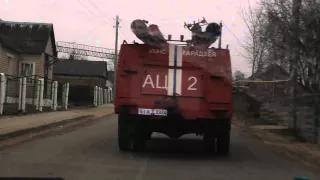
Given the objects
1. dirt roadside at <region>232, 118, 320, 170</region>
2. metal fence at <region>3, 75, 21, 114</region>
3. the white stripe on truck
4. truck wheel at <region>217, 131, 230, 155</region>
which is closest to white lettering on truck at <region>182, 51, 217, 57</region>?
the white stripe on truck

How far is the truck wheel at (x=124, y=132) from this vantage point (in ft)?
32.4

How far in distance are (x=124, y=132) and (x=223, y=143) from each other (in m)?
2.49

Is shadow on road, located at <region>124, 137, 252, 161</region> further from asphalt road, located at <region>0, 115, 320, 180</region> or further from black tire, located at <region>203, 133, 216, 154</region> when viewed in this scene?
black tire, located at <region>203, 133, 216, 154</region>

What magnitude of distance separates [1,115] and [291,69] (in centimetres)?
1293

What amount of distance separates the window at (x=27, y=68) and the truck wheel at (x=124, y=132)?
23.9 meters

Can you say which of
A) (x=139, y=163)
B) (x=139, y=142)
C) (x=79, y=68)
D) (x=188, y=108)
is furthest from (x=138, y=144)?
(x=79, y=68)

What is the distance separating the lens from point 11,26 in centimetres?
3425

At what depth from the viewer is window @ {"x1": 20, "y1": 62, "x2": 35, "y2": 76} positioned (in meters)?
32.5

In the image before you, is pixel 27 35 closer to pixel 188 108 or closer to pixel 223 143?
pixel 223 143

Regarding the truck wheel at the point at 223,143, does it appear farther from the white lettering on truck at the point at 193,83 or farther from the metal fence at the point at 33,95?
the metal fence at the point at 33,95

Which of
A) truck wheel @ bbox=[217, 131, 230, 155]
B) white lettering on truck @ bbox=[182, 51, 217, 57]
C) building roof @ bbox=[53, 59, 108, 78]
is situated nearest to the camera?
white lettering on truck @ bbox=[182, 51, 217, 57]

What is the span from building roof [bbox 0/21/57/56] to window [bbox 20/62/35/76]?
3.25ft

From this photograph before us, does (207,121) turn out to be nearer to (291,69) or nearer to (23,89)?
A: (291,69)

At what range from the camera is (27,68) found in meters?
32.8
